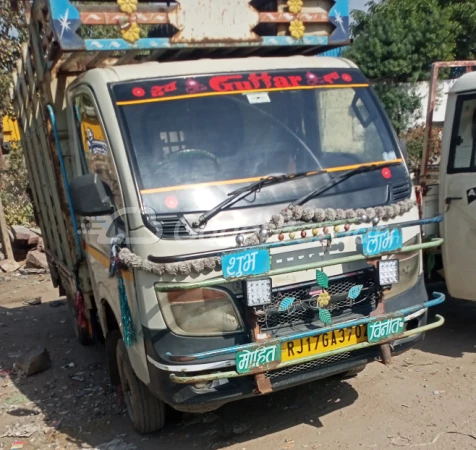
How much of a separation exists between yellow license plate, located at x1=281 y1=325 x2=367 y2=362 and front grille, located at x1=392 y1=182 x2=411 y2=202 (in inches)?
33.2

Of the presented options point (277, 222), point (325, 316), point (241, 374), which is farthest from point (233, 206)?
point (241, 374)

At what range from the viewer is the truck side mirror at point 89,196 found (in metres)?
3.40

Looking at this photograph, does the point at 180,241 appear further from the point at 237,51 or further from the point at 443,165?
the point at 443,165

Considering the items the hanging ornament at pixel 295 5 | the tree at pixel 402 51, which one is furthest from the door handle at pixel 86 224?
the tree at pixel 402 51

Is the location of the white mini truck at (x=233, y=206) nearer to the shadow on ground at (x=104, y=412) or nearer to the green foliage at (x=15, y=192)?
the shadow on ground at (x=104, y=412)

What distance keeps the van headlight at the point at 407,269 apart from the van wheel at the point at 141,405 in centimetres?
166

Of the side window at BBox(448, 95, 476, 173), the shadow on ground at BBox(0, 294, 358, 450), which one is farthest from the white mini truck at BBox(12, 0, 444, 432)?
the side window at BBox(448, 95, 476, 173)

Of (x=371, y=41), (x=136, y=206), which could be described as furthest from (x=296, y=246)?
(x=371, y=41)

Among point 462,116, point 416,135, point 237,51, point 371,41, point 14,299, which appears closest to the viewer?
point 237,51

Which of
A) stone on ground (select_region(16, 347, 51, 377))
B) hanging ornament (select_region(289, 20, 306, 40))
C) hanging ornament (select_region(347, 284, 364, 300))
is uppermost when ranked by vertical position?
hanging ornament (select_region(289, 20, 306, 40))

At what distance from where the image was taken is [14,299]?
856 cm

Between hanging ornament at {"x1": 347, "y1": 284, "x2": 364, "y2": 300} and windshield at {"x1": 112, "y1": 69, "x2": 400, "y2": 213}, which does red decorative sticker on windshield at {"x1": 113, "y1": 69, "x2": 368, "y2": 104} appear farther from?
hanging ornament at {"x1": 347, "y1": 284, "x2": 364, "y2": 300}

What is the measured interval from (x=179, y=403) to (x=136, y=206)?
43.6 inches

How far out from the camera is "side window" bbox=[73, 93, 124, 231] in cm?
346
